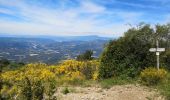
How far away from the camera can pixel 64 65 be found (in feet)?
92.2

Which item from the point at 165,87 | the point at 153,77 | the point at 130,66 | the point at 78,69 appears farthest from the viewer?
the point at 78,69

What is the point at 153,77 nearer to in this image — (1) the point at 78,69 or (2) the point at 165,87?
(2) the point at 165,87

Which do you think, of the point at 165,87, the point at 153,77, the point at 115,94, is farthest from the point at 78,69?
the point at 165,87

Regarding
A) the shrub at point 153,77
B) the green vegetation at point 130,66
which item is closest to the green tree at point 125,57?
the green vegetation at point 130,66

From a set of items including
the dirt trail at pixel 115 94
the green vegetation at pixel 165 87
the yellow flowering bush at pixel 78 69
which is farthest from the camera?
the yellow flowering bush at pixel 78 69

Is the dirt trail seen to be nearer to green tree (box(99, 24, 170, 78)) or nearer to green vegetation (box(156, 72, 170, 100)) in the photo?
green vegetation (box(156, 72, 170, 100))

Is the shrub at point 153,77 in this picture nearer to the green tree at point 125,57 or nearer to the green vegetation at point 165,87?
the green vegetation at point 165,87

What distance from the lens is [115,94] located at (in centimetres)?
1345

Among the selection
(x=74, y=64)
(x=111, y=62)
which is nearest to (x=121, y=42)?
(x=111, y=62)

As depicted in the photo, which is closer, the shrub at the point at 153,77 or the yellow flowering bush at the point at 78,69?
the shrub at the point at 153,77

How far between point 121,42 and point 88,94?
6.36 meters

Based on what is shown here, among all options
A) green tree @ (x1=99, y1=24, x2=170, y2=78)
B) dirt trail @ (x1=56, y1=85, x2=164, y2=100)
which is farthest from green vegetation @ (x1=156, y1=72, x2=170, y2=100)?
green tree @ (x1=99, y1=24, x2=170, y2=78)

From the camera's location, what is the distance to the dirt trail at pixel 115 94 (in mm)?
12730

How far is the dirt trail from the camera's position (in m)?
12.7
